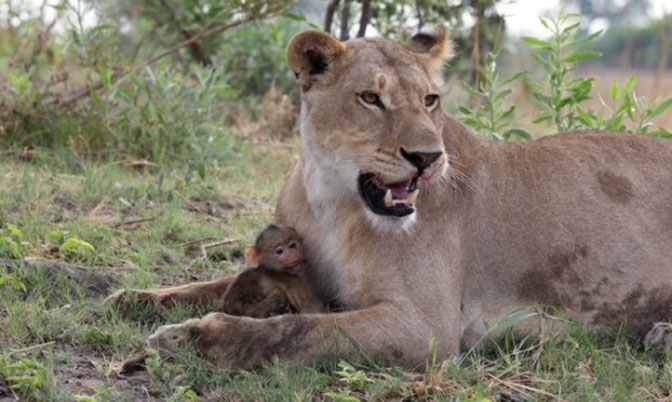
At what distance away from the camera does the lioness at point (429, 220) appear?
153 inches

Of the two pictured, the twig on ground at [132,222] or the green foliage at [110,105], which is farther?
the green foliage at [110,105]

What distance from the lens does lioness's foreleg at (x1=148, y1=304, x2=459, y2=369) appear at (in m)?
3.76

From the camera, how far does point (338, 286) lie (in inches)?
167

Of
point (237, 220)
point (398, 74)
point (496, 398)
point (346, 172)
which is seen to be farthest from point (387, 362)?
point (237, 220)

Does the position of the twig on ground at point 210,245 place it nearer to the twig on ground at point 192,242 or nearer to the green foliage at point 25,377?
the twig on ground at point 192,242

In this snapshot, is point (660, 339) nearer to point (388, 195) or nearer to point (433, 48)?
point (388, 195)

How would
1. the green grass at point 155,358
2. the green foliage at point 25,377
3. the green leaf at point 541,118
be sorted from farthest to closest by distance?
the green leaf at point 541,118
the green grass at point 155,358
the green foliage at point 25,377

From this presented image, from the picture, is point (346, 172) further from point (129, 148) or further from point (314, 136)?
point (129, 148)

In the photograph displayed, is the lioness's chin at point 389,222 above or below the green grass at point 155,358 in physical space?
above

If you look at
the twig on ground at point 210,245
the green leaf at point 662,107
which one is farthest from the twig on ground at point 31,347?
the green leaf at point 662,107

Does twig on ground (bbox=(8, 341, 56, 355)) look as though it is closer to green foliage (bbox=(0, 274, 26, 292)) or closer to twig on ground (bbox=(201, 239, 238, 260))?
green foliage (bbox=(0, 274, 26, 292))

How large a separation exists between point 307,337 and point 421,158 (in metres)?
0.69

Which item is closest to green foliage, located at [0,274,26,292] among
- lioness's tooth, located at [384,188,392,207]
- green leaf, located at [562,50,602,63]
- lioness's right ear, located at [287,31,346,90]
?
lioness's right ear, located at [287,31,346,90]

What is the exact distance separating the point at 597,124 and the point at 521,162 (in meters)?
1.27
